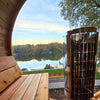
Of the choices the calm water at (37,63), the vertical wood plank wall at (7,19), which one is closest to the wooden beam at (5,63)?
the vertical wood plank wall at (7,19)

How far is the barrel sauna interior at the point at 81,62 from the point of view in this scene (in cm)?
150

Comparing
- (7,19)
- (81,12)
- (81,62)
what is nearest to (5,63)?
(7,19)

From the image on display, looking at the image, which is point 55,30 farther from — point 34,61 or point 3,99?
point 3,99

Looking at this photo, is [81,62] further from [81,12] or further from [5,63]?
[5,63]

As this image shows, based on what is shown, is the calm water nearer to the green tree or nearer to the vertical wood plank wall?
the vertical wood plank wall

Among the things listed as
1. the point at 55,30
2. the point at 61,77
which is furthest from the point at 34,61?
the point at 55,30

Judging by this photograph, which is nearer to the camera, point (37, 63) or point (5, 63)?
point (5, 63)

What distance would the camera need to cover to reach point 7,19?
1310 millimetres

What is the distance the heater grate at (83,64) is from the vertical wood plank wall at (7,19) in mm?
1335

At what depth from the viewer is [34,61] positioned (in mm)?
2273

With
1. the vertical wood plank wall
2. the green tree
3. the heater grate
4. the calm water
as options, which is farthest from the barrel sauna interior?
the vertical wood plank wall

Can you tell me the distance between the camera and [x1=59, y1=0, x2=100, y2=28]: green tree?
5.81 ft

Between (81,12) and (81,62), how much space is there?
143 centimetres

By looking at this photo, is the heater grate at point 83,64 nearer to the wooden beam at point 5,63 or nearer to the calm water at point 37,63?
the calm water at point 37,63
